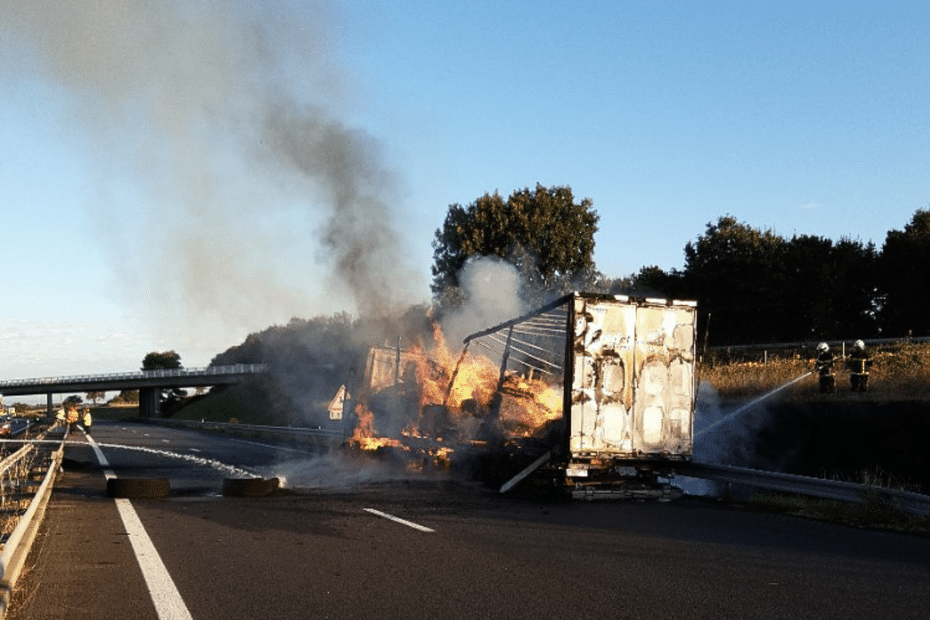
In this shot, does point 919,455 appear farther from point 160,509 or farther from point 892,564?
point 160,509

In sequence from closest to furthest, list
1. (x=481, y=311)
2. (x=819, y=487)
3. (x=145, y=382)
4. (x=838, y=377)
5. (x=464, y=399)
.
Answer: (x=819, y=487) < (x=464, y=399) < (x=481, y=311) < (x=838, y=377) < (x=145, y=382)

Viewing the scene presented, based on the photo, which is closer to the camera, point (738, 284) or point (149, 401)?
point (738, 284)

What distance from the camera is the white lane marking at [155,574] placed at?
21.2 ft

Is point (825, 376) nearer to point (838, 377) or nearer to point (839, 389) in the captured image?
point (839, 389)

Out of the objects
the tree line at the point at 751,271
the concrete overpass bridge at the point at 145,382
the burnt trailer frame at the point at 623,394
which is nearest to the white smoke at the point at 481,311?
Answer: the burnt trailer frame at the point at 623,394

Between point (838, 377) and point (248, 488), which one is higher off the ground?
point (838, 377)

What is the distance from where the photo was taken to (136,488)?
14.7 m

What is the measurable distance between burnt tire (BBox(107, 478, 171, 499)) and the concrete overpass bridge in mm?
69394

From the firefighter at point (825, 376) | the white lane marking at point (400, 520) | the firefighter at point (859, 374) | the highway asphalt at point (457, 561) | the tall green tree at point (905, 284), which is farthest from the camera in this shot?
the tall green tree at point (905, 284)

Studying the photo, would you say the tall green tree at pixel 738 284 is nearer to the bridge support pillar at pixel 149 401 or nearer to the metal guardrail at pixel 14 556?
the metal guardrail at pixel 14 556

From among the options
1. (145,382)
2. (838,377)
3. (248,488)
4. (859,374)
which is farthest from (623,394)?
(145,382)

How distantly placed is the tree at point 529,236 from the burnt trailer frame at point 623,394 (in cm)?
3423

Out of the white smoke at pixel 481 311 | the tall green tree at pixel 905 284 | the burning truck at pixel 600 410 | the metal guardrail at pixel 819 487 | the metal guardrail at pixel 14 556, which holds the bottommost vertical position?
the metal guardrail at pixel 14 556

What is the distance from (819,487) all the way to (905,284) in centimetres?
4204
